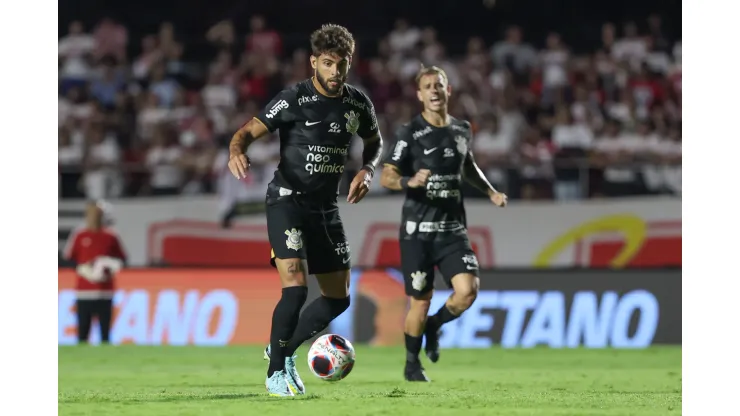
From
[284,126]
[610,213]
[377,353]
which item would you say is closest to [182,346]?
[377,353]

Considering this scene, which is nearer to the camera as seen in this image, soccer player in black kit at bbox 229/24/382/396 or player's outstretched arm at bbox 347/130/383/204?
soccer player in black kit at bbox 229/24/382/396

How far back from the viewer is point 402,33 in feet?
68.6

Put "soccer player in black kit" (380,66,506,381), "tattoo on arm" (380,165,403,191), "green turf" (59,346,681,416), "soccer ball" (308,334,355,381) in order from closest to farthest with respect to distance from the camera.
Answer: "green turf" (59,346,681,416), "soccer ball" (308,334,355,381), "tattoo on arm" (380,165,403,191), "soccer player in black kit" (380,66,506,381)

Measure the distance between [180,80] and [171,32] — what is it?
962 millimetres

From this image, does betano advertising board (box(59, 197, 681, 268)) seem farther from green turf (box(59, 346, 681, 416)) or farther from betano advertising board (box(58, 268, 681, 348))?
green turf (box(59, 346, 681, 416))

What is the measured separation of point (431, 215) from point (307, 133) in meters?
2.63

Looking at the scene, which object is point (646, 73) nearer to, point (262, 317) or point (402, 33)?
point (402, 33)

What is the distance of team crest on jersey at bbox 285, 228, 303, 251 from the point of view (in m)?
8.06

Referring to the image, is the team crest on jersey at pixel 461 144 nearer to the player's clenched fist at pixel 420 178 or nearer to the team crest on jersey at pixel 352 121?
the player's clenched fist at pixel 420 178

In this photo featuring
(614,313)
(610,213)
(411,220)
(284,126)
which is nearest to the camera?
(284,126)

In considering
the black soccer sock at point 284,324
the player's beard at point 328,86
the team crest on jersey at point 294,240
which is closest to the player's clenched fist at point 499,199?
the player's beard at point 328,86

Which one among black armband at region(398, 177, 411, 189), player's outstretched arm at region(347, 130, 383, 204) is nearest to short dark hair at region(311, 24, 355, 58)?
player's outstretched arm at region(347, 130, 383, 204)

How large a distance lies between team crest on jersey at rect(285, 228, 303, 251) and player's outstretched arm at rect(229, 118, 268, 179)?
1.80 ft

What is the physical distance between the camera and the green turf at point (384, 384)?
748 cm
